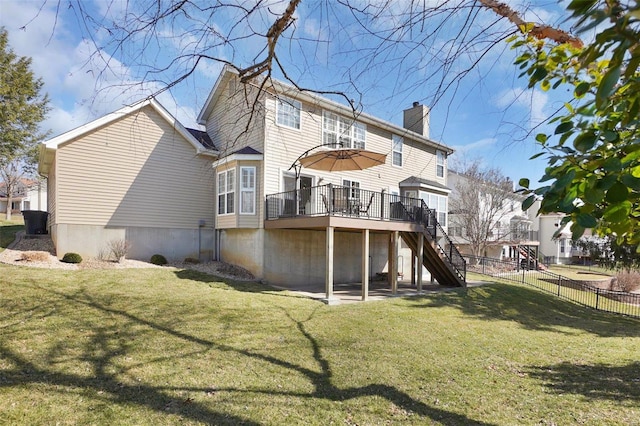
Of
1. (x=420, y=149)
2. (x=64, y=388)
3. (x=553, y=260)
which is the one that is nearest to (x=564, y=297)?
(x=420, y=149)

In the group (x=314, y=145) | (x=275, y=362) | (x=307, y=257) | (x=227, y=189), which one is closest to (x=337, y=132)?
(x=314, y=145)

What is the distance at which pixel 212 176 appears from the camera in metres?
16.8

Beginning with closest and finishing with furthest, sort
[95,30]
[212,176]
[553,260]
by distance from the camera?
[95,30] < [212,176] < [553,260]

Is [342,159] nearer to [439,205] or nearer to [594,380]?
[594,380]

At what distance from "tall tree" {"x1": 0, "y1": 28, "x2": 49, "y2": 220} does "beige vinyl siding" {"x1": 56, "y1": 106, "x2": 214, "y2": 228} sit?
8.17 metres

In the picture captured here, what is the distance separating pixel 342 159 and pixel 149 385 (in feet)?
31.0

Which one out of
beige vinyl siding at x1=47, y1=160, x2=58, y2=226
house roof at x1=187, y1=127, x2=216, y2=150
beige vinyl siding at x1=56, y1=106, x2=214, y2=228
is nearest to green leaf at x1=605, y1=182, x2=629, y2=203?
beige vinyl siding at x1=56, y1=106, x2=214, y2=228

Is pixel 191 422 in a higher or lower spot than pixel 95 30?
lower

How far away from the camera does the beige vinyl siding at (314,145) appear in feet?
47.1

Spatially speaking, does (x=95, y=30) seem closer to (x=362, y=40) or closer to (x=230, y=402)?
(x=362, y=40)

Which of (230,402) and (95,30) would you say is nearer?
(95,30)

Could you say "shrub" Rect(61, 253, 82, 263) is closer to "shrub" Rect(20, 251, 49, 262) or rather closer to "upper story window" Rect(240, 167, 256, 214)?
"shrub" Rect(20, 251, 49, 262)

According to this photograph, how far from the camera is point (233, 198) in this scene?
1457 centimetres

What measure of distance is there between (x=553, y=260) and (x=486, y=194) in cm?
2298
